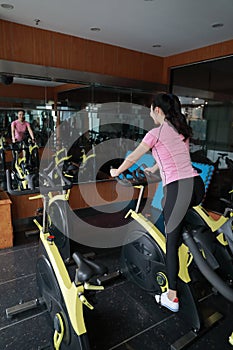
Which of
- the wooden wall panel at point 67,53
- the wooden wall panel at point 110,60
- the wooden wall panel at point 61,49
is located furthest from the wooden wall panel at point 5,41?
the wooden wall panel at point 110,60

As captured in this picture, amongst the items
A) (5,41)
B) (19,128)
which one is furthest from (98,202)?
(5,41)

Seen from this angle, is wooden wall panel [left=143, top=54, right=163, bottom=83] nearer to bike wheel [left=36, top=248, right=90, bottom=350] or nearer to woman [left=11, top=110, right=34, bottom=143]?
woman [left=11, top=110, right=34, bottom=143]

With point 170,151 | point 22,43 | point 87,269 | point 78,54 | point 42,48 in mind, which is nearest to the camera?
point 87,269

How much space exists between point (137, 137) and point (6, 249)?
2.66 metres

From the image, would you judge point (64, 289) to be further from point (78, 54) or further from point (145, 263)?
point (78, 54)

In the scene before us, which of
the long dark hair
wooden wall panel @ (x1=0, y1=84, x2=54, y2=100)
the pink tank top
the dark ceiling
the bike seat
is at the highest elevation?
the dark ceiling

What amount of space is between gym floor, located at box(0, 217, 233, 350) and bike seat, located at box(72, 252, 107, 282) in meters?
0.78

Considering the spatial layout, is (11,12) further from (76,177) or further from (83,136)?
(76,177)

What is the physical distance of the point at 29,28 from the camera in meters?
2.96

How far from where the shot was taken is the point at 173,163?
1735mm

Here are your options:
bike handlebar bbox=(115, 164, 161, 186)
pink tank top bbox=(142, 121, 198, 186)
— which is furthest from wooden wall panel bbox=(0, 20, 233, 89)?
pink tank top bbox=(142, 121, 198, 186)

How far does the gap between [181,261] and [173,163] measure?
0.76 m

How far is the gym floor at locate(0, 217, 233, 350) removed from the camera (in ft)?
5.64

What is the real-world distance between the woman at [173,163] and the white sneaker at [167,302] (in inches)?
7.3
